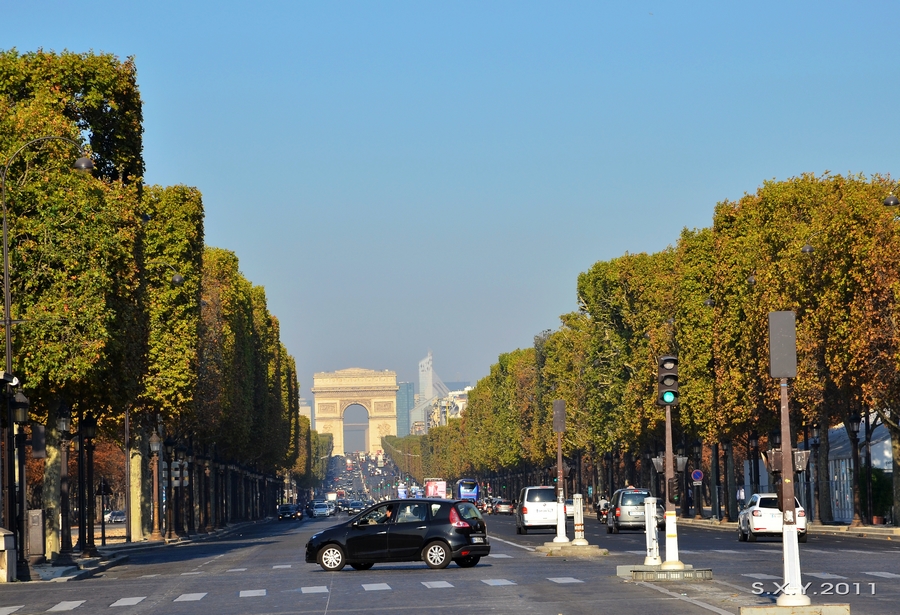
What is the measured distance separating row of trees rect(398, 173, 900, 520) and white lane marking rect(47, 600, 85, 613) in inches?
1227

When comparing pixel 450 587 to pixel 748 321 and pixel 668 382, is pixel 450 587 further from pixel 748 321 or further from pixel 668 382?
pixel 748 321

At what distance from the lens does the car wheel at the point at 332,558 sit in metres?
33.7

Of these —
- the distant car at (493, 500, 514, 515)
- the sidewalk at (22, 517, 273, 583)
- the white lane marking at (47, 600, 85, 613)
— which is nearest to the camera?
the white lane marking at (47, 600, 85, 613)

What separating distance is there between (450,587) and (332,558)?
7735mm

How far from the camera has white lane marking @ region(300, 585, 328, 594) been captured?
2644 cm

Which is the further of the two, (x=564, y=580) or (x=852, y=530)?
(x=852, y=530)

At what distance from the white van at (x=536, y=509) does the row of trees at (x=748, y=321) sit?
9.59 metres

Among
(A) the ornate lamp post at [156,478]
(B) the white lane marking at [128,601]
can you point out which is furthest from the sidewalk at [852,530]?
(B) the white lane marking at [128,601]

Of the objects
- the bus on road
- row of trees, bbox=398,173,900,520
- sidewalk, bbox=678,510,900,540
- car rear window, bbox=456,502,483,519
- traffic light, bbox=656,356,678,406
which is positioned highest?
row of trees, bbox=398,173,900,520

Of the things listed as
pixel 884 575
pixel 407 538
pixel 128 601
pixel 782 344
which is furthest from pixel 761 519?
pixel 782 344

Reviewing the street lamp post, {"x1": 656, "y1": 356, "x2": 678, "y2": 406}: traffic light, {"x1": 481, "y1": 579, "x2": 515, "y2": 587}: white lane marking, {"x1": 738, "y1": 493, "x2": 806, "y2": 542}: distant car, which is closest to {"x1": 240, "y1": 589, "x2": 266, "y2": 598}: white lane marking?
{"x1": 481, "y1": 579, "x2": 515, "y2": 587}: white lane marking

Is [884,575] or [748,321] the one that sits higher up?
[748,321]

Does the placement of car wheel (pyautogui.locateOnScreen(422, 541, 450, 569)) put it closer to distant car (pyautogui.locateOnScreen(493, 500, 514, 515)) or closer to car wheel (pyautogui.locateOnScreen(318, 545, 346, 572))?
car wheel (pyautogui.locateOnScreen(318, 545, 346, 572))

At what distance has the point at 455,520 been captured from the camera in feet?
110
